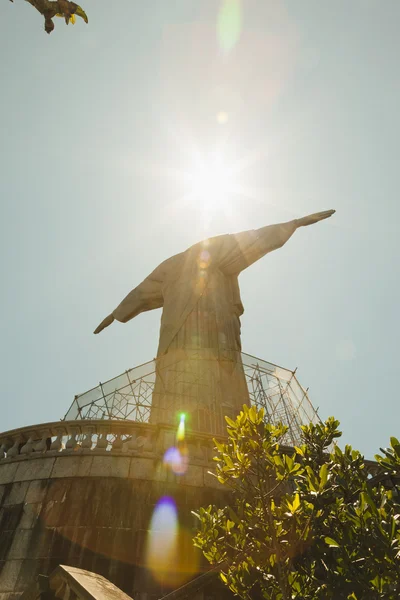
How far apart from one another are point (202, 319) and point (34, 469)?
916 cm

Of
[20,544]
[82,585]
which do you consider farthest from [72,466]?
[82,585]

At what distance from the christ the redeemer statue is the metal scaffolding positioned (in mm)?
302

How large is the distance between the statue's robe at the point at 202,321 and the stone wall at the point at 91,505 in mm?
4137

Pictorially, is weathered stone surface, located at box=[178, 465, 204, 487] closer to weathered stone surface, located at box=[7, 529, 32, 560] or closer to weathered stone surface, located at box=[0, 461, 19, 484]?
weathered stone surface, located at box=[7, 529, 32, 560]

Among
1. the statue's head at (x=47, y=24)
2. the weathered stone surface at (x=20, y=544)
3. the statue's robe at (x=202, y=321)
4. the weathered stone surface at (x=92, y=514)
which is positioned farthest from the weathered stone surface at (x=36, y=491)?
the statue's head at (x=47, y=24)

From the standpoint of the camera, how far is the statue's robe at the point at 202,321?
1318cm

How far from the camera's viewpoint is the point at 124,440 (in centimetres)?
866

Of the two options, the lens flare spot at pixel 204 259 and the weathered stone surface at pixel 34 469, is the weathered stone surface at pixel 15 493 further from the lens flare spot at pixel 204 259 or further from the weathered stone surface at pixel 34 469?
the lens flare spot at pixel 204 259

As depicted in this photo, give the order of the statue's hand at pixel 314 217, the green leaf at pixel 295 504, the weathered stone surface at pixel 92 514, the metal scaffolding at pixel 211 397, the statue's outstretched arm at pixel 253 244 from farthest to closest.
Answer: the statue's hand at pixel 314 217
the statue's outstretched arm at pixel 253 244
the metal scaffolding at pixel 211 397
the weathered stone surface at pixel 92 514
the green leaf at pixel 295 504

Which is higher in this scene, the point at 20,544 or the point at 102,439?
the point at 102,439

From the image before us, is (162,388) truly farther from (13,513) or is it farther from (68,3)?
(68,3)

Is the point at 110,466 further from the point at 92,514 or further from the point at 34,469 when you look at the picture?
the point at 34,469

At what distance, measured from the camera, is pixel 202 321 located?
1614 centimetres

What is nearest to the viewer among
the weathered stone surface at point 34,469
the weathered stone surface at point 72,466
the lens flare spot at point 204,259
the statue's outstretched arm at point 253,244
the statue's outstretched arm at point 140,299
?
the weathered stone surface at point 72,466
